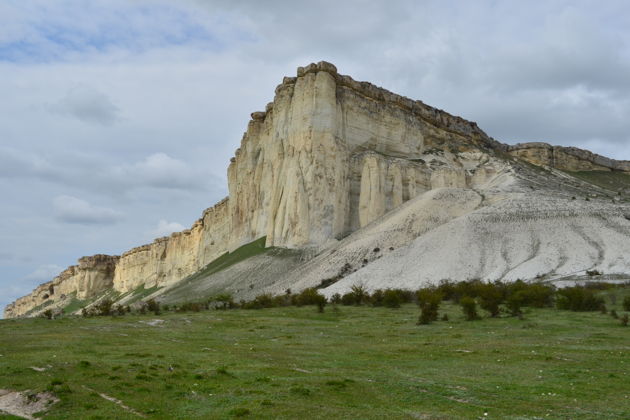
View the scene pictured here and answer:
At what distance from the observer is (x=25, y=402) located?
1373 centimetres

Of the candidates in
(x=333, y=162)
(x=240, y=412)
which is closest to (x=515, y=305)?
(x=240, y=412)

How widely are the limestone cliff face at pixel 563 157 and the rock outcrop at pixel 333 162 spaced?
36.1 ft

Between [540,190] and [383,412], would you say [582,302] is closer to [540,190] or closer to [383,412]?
[383,412]

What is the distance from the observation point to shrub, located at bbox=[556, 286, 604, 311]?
33.1m

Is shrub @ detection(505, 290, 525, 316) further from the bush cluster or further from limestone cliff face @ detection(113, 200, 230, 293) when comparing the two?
limestone cliff face @ detection(113, 200, 230, 293)

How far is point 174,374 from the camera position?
1630 centimetres

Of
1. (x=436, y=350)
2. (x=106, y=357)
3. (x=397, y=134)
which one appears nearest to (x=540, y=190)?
(x=397, y=134)

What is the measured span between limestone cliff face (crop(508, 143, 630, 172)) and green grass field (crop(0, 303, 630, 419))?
88.9m

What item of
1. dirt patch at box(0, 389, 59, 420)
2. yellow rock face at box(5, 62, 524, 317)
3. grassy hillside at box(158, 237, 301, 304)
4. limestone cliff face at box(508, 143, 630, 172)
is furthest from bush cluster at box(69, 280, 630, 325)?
limestone cliff face at box(508, 143, 630, 172)

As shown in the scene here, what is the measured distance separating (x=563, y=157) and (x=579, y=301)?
302 feet

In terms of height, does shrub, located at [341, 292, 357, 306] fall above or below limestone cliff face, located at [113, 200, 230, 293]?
below

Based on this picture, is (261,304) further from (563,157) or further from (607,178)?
(563,157)

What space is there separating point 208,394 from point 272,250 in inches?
2274

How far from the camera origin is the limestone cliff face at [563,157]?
11431 centimetres
